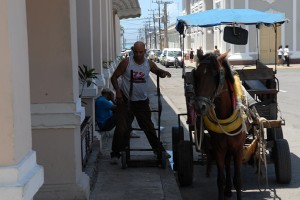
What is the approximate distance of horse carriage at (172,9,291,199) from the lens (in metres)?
6.11

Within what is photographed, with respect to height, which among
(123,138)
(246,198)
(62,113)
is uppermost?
(62,113)

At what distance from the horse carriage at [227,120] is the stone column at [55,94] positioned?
132cm

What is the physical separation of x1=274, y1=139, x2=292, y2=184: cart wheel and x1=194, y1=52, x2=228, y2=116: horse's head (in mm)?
2029

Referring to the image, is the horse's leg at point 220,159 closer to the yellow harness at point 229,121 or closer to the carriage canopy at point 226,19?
the yellow harness at point 229,121

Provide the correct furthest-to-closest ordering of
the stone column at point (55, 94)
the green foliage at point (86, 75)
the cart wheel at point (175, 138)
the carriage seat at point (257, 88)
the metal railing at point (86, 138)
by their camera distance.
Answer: the green foliage at point (86, 75)
the carriage seat at point (257, 88)
the cart wheel at point (175, 138)
the metal railing at point (86, 138)
the stone column at point (55, 94)

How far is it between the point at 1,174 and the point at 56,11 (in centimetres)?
294

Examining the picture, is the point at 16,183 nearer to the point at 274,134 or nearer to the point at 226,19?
the point at 274,134

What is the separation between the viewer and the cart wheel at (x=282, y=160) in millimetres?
7699

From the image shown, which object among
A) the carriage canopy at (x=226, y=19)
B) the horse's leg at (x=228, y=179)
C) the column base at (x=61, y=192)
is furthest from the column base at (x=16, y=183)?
Answer: the carriage canopy at (x=226, y=19)

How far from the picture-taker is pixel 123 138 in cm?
823

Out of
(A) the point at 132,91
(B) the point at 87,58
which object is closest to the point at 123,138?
(A) the point at 132,91

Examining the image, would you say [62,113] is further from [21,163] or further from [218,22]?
[218,22]

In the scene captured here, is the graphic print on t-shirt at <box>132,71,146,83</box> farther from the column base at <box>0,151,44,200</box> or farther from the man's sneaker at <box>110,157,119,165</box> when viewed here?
the column base at <box>0,151,44,200</box>

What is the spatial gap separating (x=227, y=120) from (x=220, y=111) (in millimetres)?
132
